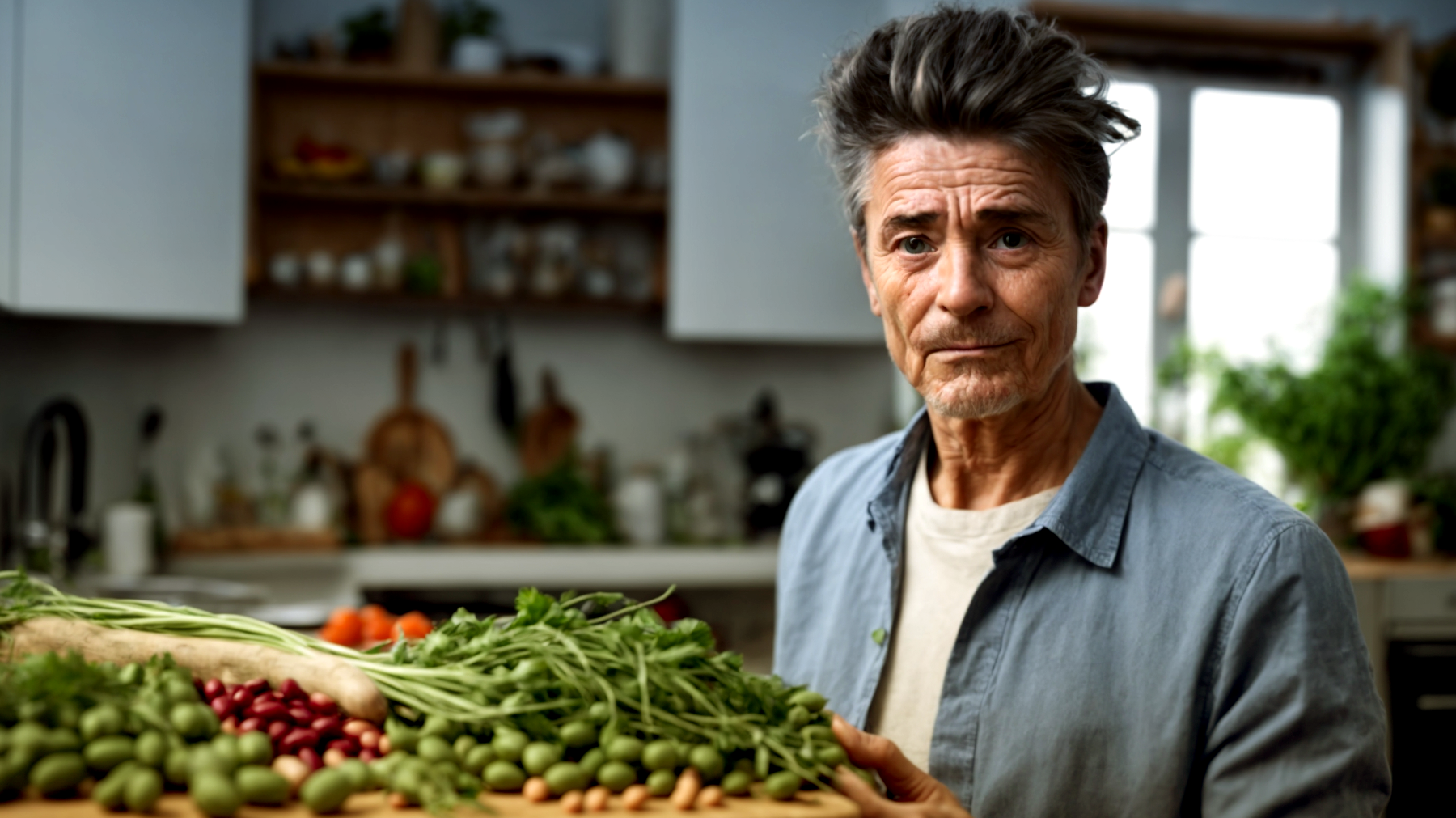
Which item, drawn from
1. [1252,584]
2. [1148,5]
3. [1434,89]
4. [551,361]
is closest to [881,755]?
[1252,584]

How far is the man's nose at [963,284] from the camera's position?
3.73 feet

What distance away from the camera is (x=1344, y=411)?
137 inches

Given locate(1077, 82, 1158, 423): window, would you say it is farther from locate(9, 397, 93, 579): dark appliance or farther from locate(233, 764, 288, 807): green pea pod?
locate(233, 764, 288, 807): green pea pod

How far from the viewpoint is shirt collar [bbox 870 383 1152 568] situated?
1165 mm

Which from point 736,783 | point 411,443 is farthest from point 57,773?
point 411,443

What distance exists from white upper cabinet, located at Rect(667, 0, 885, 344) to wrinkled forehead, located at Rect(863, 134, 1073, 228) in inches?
94.1

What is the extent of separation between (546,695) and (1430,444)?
397 centimetres

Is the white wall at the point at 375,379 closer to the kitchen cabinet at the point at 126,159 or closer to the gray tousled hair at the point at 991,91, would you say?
the kitchen cabinet at the point at 126,159

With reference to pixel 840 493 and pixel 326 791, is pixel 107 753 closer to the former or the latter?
pixel 326 791

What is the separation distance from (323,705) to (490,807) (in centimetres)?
18

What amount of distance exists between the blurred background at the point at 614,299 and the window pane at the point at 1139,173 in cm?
1

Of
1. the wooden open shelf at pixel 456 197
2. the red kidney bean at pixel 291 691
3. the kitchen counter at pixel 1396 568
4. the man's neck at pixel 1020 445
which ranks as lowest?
the kitchen counter at pixel 1396 568

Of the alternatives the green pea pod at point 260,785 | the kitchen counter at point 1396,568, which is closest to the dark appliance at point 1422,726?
the kitchen counter at point 1396,568

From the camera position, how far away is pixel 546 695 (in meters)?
0.77
